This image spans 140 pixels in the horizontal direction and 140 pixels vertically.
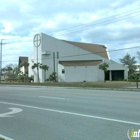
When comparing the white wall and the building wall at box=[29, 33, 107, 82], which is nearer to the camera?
the white wall

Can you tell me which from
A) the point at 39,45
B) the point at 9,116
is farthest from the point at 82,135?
the point at 39,45

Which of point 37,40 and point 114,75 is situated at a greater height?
point 37,40

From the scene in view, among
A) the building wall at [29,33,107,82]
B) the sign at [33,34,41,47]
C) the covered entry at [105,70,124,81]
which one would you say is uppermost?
the sign at [33,34,41,47]

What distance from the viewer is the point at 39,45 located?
71.6 metres

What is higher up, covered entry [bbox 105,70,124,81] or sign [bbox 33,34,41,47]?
sign [bbox 33,34,41,47]

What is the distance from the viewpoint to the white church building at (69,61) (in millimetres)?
67062

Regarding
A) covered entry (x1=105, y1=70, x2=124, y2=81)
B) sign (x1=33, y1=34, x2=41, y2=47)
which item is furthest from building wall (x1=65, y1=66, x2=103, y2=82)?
sign (x1=33, y1=34, x2=41, y2=47)

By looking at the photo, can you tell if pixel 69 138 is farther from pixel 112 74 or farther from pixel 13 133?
pixel 112 74

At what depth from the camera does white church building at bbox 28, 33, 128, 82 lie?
220 feet

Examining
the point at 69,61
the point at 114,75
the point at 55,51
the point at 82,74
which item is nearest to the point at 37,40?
the point at 55,51

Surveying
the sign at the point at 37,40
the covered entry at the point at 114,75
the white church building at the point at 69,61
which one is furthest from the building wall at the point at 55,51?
the covered entry at the point at 114,75

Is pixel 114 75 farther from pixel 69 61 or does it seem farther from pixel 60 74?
pixel 60 74

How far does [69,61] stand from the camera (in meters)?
74.8

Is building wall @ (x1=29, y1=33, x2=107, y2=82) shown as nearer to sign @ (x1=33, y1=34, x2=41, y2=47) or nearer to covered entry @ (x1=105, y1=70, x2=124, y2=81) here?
sign @ (x1=33, y1=34, x2=41, y2=47)
